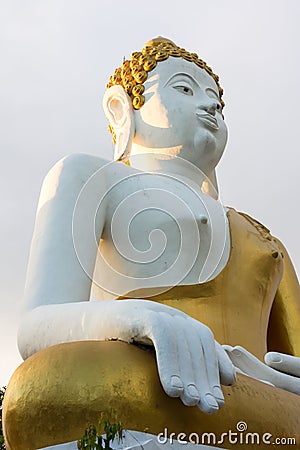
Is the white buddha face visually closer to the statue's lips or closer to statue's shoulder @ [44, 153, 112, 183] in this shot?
the statue's lips

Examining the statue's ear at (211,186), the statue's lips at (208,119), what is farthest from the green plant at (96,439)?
the statue's ear at (211,186)

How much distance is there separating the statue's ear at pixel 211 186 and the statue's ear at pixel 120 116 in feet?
1.76

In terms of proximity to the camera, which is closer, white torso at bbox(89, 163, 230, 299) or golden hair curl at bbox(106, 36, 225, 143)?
white torso at bbox(89, 163, 230, 299)

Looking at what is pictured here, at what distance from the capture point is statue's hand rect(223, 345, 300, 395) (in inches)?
156

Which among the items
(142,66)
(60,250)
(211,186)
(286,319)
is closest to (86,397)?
(60,250)

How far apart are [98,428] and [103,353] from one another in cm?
30

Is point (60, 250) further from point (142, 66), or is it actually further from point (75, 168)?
point (142, 66)

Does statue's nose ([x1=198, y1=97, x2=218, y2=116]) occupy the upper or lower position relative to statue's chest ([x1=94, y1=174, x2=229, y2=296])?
upper

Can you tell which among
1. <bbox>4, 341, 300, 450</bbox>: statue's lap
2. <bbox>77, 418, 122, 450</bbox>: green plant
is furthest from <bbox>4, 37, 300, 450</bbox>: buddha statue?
<bbox>77, 418, 122, 450</bbox>: green plant

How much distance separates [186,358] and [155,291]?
124 cm

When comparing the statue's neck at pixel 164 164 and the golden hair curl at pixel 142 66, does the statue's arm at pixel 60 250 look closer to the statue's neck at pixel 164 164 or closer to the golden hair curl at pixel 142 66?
the statue's neck at pixel 164 164

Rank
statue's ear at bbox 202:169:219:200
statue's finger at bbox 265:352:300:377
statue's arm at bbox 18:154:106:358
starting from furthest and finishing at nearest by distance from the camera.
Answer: statue's ear at bbox 202:169:219:200 → statue's finger at bbox 265:352:300:377 → statue's arm at bbox 18:154:106:358

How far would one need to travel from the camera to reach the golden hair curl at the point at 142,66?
5.12 m

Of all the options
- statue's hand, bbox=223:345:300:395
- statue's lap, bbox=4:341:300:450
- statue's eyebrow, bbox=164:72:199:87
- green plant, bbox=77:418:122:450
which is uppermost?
statue's eyebrow, bbox=164:72:199:87
